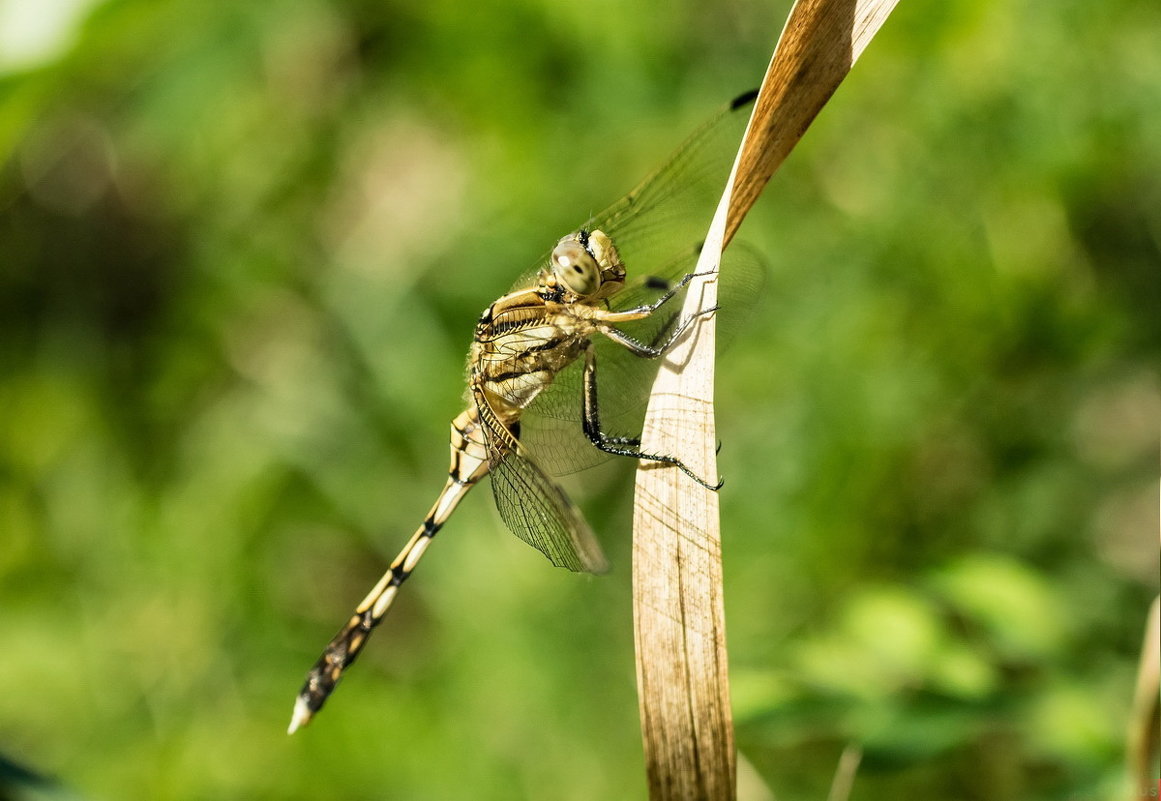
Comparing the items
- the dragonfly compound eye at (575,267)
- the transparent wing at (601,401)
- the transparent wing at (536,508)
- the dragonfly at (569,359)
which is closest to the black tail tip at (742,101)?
the dragonfly at (569,359)

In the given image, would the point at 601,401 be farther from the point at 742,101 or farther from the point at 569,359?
the point at 742,101

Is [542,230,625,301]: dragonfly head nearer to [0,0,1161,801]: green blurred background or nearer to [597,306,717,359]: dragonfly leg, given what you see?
[597,306,717,359]: dragonfly leg

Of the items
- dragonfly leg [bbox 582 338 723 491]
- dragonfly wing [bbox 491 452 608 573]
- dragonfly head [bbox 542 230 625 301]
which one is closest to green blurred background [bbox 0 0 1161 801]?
dragonfly wing [bbox 491 452 608 573]

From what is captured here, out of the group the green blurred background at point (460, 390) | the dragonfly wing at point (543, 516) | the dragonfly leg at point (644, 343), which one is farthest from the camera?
the green blurred background at point (460, 390)

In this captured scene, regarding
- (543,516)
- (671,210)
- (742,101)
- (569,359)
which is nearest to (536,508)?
(543,516)

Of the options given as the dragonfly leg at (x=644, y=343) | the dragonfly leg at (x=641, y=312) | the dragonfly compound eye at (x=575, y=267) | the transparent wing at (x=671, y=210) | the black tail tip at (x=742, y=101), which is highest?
the transparent wing at (x=671, y=210)

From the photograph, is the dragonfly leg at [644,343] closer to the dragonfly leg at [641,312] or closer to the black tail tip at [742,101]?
the dragonfly leg at [641,312]

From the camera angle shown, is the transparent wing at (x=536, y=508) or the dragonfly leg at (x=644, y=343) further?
the transparent wing at (x=536, y=508)

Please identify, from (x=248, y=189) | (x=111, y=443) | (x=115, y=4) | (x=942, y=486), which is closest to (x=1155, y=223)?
(x=942, y=486)
